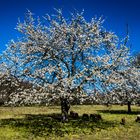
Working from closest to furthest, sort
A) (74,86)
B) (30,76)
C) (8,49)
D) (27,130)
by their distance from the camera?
(27,130)
(74,86)
(30,76)
(8,49)

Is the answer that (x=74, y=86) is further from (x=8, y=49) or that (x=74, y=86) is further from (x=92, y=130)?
(x=8, y=49)

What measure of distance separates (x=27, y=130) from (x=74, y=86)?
5.64 meters

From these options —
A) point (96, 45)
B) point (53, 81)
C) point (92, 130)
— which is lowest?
point (92, 130)

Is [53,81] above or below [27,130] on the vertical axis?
above

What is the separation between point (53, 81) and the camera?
33406mm

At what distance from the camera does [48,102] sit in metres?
31.5

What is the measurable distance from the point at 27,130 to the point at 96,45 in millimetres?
10966

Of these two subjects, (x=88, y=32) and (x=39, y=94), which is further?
(x=88, y=32)

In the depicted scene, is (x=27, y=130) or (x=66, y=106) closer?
(x=27, y=130)

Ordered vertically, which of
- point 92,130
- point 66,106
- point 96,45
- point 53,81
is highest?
point 96,45

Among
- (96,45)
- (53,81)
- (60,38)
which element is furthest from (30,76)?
(96,45)

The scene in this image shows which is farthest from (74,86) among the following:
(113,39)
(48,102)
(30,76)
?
(113,39)

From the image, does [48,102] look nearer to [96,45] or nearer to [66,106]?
[66,106]

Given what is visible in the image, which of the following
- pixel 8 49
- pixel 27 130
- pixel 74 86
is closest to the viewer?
pixel 27 130
